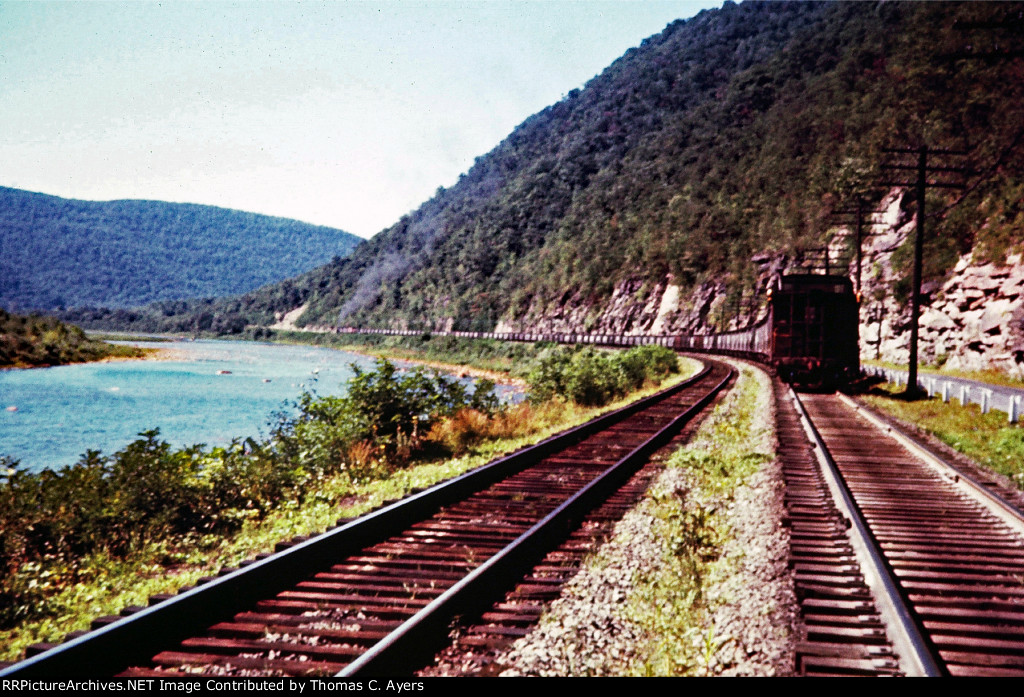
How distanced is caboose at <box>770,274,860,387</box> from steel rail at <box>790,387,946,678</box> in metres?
17.0

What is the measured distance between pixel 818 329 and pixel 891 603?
20480 millimetres

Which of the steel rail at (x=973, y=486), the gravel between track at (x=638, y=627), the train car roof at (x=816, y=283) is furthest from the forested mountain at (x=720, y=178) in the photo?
the gravel between track at (x=638, y=627)

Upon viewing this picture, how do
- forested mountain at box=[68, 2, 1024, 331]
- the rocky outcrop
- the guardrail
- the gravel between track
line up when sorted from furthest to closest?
1. forested mountain at box=[68, 2, 1024, 331]
2. the rocky outcrop
3. the guardrail
4. the gravel between track

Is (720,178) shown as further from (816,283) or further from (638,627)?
(638,627)

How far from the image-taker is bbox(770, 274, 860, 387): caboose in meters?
23.0

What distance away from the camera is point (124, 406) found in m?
29.5

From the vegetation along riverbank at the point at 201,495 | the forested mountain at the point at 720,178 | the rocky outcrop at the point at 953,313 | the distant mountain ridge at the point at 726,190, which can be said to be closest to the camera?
the vegetation along riverbank at the point at 201,495

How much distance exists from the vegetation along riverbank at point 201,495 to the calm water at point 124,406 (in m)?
2.14

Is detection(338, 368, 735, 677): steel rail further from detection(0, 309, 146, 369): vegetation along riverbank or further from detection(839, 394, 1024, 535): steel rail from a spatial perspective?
detection(0, 309, 146, 369): vegetation along riverbank

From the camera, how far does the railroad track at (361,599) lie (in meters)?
3.69

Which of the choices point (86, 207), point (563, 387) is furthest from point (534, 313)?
point (86, 207)

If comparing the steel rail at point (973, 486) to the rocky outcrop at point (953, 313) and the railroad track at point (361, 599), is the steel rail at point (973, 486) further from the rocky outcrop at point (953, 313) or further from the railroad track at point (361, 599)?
the rocky outcrop at point (953, 313)

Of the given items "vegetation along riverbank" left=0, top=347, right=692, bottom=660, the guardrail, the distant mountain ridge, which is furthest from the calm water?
the distant mountain ridge

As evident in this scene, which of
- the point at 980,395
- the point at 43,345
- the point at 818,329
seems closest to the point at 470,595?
the point at 980,395
